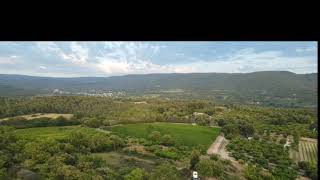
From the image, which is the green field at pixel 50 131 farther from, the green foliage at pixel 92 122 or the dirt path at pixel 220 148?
the dirt path at pixel 220 148

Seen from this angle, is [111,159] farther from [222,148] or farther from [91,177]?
[222,148]

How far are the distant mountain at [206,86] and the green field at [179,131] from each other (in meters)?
18.4

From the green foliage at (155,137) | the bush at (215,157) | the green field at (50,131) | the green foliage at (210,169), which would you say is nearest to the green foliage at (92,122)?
the green field at (50,131)

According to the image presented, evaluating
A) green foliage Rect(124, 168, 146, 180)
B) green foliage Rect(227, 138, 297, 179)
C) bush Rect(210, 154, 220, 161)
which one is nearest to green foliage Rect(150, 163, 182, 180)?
green foliage Rect(124, 168, 146, 180)

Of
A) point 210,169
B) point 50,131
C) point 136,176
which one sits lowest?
point 210,169

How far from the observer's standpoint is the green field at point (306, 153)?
62.5ft

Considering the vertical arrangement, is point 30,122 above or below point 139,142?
above

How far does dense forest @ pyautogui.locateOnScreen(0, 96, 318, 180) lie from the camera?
15273 millimetres

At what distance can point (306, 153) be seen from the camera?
19.7m

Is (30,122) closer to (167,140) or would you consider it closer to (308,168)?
(167,140)

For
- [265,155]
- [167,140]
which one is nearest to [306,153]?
[265,155]

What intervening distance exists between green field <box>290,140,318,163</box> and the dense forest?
0.51m

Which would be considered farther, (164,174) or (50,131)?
(50,131)

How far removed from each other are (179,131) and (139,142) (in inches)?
137
